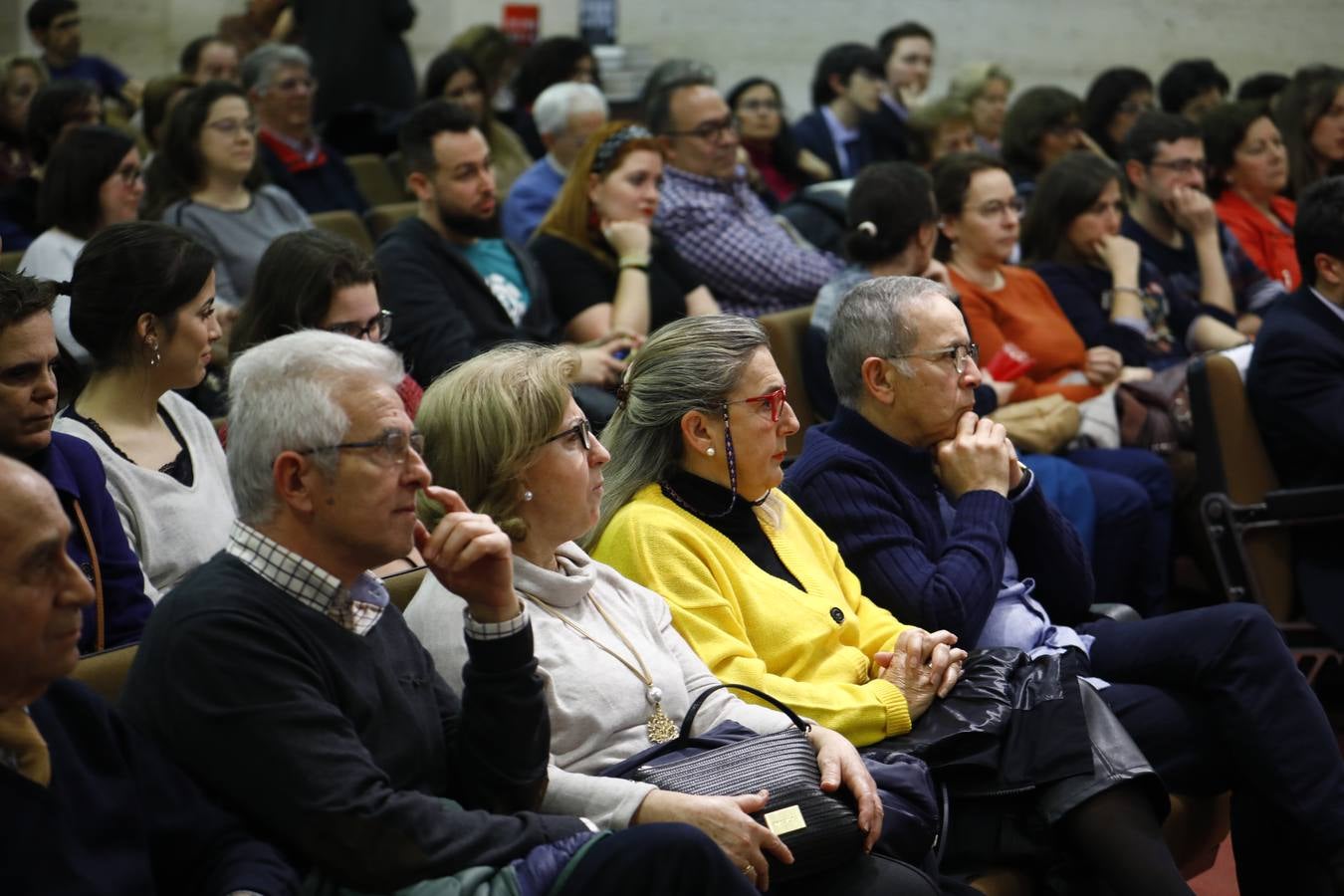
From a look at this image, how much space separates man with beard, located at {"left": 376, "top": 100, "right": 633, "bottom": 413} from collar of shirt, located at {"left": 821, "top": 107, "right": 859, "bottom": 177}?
9.55 feet

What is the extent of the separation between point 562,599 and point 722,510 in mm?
458

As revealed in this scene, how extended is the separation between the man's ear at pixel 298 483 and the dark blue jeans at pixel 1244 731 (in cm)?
158

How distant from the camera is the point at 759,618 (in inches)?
104

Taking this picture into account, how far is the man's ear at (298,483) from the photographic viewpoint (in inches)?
78.9

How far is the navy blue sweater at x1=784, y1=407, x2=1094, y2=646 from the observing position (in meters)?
2.88

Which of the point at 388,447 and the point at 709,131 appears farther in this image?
the point at 709,131

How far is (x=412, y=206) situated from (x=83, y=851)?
4.24m

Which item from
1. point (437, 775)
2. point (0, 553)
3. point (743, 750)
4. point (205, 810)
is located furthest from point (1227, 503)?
point (0, 553)

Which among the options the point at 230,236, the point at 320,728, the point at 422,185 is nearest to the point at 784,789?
the point at 320,728

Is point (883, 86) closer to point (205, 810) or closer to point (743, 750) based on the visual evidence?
point (743, 750)

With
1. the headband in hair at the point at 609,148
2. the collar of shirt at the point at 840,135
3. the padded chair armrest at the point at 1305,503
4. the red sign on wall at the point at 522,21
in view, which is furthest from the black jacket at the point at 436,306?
the red sign on wall at the point at 522,21

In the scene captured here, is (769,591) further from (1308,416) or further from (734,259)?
(734,259)

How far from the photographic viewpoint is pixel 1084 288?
512cm

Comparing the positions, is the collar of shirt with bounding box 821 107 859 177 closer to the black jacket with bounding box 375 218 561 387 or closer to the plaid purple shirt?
the plaid purple shirt
